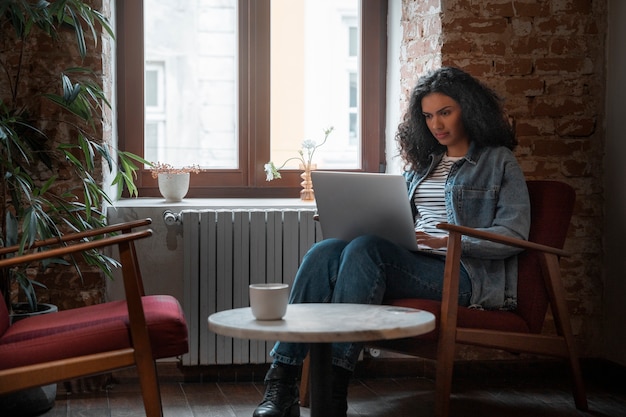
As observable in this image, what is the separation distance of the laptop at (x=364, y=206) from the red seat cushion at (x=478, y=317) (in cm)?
21

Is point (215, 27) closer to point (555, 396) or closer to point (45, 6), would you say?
point (45, 6)

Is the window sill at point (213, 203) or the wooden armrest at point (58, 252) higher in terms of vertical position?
the window sill at point (213, 203)

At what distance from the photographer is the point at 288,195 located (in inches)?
160

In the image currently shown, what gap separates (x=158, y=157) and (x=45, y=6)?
109 centimetres

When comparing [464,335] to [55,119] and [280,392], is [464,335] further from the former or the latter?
[55,119]

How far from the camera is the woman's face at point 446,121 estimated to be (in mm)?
3086

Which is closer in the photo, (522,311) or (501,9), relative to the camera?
(522,311)

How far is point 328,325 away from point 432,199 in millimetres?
1331

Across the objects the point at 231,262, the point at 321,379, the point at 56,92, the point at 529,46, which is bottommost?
the point at 321,379

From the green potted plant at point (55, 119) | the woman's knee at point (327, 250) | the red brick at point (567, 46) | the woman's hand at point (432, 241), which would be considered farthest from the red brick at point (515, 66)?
the green potted plant at point (55, 119)

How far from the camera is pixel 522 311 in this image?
110 inches

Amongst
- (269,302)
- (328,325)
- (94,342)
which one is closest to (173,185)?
(94,342)

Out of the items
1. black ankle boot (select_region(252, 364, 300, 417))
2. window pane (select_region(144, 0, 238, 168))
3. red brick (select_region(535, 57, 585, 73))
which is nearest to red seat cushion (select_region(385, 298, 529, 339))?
black ankle boot (select_region(252, 364, 300, 417))

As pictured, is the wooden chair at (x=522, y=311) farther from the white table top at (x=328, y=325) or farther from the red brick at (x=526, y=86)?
the red brick at (x=526, y=86)
